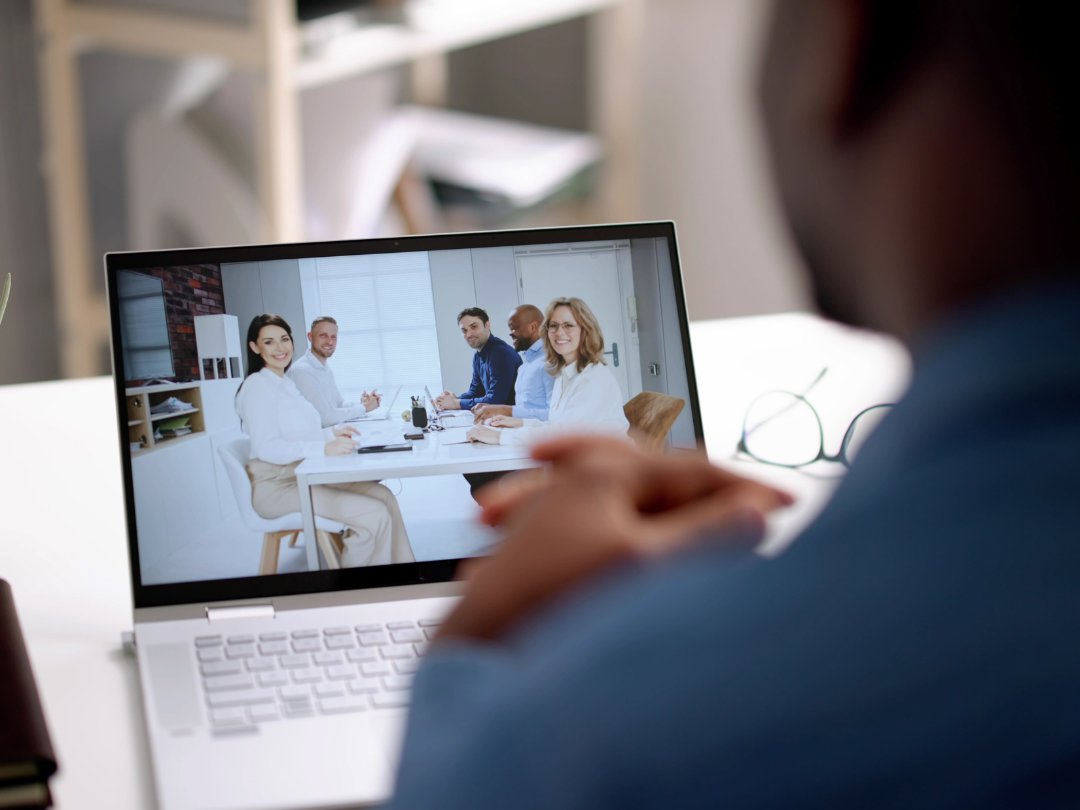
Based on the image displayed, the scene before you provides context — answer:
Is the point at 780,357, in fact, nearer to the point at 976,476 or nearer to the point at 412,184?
the point at 976,476

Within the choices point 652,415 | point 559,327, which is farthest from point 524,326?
point 652,415

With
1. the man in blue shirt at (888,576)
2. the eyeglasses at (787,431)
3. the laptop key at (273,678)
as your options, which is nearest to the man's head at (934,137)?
the man in blue shirt at (888,576)

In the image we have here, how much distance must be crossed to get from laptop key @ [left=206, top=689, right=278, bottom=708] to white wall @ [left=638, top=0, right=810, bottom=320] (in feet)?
6.40

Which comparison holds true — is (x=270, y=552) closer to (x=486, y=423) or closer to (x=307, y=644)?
(x=307, y=644)

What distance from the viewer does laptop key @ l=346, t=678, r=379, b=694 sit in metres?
0.59

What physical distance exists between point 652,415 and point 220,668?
416mm

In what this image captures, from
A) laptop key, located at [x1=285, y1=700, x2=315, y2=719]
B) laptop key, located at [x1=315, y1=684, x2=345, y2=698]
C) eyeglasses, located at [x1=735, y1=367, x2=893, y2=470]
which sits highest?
eyeglasses, located at [x1=735, y1=367, x2=893, y2=470]

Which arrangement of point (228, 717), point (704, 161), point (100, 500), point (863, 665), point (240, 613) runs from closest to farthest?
point (863, 665) → point (228, 717) → point (240, 613) → point (100, 500) → point (704, 161)

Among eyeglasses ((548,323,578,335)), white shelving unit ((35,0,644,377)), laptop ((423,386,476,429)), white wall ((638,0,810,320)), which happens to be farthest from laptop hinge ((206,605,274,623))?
white wall ((638,0,810,320))

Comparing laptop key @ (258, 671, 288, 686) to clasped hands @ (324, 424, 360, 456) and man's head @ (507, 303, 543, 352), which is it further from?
man's head @ (507, 303, 543, 352)

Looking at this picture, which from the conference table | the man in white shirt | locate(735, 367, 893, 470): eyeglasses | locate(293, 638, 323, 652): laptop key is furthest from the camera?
locate(735, 367, 893, 470): eyeglasses

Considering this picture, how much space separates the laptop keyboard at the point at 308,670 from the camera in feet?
1.88

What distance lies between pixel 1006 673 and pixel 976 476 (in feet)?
0.12

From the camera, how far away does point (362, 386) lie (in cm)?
75
